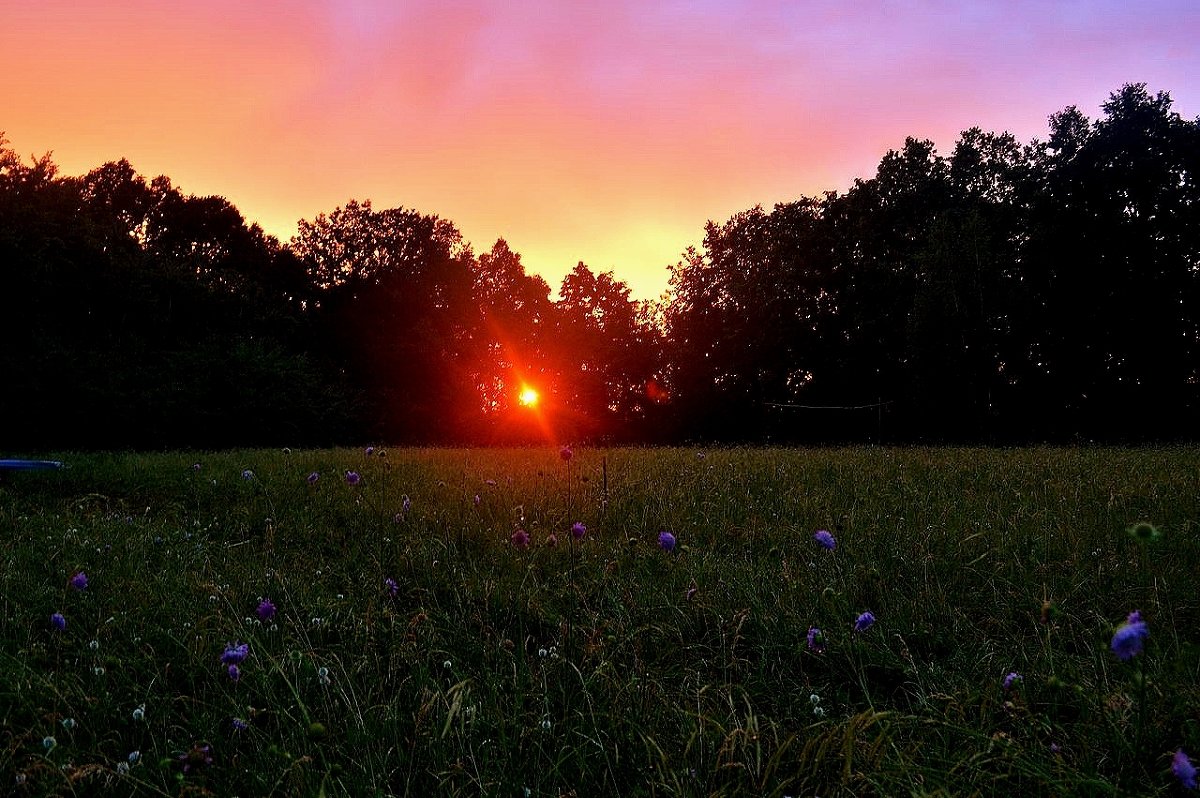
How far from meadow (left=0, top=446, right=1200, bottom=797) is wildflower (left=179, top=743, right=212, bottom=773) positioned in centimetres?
2

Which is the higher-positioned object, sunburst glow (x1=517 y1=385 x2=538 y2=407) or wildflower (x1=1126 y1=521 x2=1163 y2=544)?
sunburst glow (x1=517 y1=385 x2=538 y2=407)

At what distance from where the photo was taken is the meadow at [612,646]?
6.64 feet

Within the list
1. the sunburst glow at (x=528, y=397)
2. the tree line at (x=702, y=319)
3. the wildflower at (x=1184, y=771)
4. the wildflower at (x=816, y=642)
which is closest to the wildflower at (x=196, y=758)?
the wildflower at (x=816, y=642)

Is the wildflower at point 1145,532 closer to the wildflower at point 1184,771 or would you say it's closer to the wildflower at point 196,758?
the wildflower at point 1184,771

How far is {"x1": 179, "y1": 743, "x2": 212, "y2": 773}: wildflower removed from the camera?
6.02 feet

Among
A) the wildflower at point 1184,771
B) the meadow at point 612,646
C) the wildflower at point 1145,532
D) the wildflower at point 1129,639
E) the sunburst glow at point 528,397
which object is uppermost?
the sunburst glow at point 528,397

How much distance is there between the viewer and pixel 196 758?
1.87 m

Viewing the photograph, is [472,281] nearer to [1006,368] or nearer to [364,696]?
[1006,368]

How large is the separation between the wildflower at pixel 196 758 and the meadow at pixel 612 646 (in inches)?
0.8

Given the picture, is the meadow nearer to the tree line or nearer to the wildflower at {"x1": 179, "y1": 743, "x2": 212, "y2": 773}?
the wildflower at {"x1": 179, "y1": 743, "x2": 212, "y2": 773}

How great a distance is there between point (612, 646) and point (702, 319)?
3334 centimetres

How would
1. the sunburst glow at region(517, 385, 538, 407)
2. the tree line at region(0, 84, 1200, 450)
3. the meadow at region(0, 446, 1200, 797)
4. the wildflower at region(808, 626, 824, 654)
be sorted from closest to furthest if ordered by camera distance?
the meadow at region(0, 446, 1200, 797)
the wildflower at region(808, 626, 824, 654)
the tree line at region(0, 84, 1200, 450)
the sunburst glow at region(517, 385, 538, 407)

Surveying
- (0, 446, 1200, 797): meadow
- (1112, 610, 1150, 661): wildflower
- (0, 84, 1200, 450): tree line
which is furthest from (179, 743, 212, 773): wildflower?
(0, 84, 1200, 450): tree line

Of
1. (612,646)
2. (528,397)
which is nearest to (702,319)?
(528,397)
